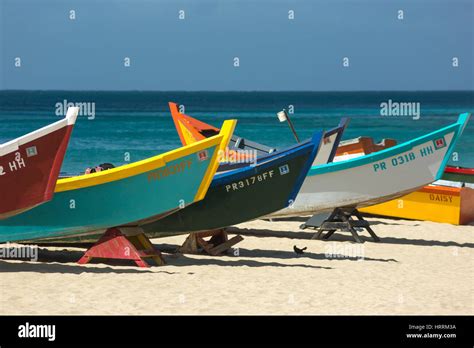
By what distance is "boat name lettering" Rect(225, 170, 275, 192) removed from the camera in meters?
12.4

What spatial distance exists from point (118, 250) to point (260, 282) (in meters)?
1.87

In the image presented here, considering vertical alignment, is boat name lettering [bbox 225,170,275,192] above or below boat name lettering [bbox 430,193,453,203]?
above

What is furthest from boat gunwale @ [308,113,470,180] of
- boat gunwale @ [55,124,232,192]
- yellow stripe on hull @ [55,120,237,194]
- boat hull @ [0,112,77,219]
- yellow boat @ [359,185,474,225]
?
boat hull @ [0,112,77,219]

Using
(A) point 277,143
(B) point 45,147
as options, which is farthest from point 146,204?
(A) point 277,143

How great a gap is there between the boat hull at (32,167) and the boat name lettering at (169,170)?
47.8 inches

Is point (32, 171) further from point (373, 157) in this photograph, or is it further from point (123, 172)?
point (373, 157)

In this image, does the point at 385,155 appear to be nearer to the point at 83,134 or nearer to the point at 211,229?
the point at 211,229

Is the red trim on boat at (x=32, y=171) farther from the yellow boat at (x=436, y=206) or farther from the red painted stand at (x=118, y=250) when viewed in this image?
the yellow boat at (x=436, y=206)

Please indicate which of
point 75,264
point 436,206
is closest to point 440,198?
point 436,206

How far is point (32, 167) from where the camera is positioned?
10.8 meters

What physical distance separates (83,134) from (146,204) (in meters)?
46.4

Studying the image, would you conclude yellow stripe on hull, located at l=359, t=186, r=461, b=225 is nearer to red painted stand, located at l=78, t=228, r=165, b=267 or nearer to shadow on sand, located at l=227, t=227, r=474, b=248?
shadow on sand, located at l=227, t=227, r=474, b=248


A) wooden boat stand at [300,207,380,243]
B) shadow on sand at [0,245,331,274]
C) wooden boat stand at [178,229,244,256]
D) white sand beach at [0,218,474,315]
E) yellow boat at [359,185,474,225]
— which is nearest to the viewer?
white sand beach at [0,218,474,315]

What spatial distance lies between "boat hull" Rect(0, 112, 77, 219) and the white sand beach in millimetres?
834
